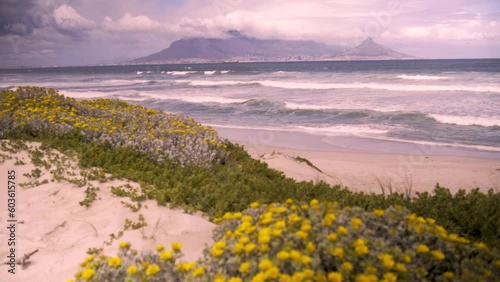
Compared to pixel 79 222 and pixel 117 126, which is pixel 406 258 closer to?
pixel 79 222

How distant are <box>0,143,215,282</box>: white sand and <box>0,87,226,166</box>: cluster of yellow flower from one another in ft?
5.59

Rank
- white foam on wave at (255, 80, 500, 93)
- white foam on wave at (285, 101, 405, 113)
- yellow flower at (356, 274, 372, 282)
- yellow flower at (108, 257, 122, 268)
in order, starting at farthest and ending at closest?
1. white foam on wave at (255, 80, 500, 93)
2. white foam on wave at (285, 101, 405, 113)
3. yellow flower at (108, 257, 122, 268)
4. yellow flower at (356, 274, 372, 282)

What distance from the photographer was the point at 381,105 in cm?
2420

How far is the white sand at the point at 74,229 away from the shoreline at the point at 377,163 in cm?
343

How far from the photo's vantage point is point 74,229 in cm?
541

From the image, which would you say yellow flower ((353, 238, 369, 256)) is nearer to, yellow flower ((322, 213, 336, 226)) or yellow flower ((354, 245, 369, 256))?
yellow flower ((354, 245, 369, 256))

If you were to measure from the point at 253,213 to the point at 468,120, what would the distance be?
1718 centimetres

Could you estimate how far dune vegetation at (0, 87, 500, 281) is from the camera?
2.99 m

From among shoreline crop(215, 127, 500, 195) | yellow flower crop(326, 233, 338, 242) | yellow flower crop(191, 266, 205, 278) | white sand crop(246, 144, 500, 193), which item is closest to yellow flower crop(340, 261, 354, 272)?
yellow flower crop(326, 233, 338, 242)

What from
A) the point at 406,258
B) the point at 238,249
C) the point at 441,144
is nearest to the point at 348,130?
the point at 441,144

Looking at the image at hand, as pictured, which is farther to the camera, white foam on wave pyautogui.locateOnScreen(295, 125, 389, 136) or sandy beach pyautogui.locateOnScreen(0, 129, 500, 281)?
white foam on wave pyautogui.locateOnScreen(295, 125, 389, 136)

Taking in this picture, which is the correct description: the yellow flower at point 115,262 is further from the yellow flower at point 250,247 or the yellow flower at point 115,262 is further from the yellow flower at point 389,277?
the yellow flower at point 389,277

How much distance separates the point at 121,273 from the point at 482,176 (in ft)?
30.1

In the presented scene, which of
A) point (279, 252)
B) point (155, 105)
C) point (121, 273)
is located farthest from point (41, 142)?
point (155, 105)
